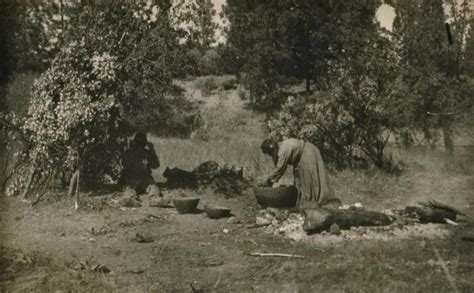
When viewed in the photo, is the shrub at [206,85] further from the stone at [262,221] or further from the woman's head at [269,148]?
the stone at [262,221]

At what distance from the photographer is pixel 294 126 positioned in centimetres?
1194

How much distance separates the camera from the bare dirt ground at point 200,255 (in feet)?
18.1

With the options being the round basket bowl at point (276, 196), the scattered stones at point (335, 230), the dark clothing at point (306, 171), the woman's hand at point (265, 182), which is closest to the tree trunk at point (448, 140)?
the dark clothing at point (306, 171)

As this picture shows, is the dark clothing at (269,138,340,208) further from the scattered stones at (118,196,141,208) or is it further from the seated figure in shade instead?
the seated figure in shade

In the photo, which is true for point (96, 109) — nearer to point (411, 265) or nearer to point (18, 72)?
point (411, 265)

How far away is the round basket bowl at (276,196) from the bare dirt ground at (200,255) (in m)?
0.27

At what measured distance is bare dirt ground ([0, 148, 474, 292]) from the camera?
552 cm

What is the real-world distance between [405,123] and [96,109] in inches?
343

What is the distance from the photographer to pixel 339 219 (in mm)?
7500

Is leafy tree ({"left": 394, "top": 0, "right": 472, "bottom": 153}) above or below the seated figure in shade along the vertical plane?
above

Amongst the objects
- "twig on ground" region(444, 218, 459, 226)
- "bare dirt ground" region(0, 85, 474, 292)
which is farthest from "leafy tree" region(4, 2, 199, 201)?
"twig on ground" region(444, 218, 459, 226)

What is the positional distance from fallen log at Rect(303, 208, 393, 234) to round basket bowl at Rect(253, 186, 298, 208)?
128 cm

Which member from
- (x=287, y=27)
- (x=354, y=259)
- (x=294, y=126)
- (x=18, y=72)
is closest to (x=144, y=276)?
(x=354, y=259)

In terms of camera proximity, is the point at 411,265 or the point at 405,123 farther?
the point at 405,123
